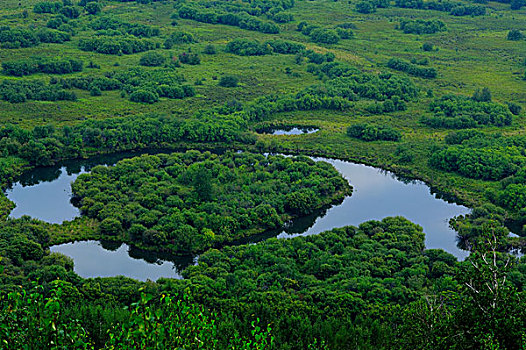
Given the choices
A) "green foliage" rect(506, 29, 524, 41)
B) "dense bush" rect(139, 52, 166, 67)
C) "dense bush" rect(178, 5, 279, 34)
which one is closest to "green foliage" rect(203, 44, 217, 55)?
"dense bush" rect(139, 52, 166, 67)

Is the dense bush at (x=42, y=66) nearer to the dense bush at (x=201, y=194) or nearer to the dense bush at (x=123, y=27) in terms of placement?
the dense bush at (x=123, y=27)

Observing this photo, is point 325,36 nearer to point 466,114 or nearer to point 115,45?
point 115,45

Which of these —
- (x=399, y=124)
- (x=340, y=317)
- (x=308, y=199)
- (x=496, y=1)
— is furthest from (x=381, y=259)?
(x=496, y=1)

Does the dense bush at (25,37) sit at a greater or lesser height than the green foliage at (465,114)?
greater

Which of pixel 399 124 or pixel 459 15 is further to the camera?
pixel 459 15

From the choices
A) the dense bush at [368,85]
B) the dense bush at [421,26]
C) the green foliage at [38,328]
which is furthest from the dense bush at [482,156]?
the dense bush at [421,26]

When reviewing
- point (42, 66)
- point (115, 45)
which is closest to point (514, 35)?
point (115, 45)

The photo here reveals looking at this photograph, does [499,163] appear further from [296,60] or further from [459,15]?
[459,15]
